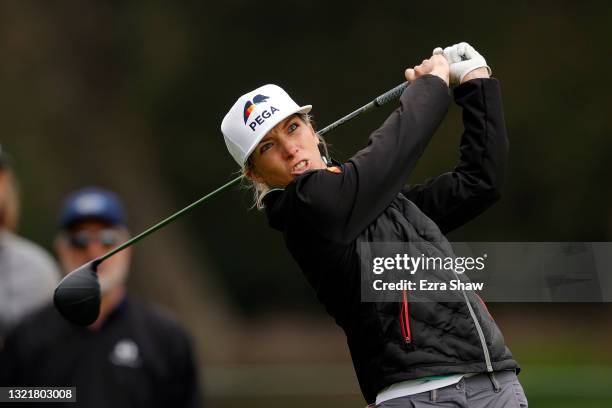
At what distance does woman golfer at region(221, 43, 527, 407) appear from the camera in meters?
3.23

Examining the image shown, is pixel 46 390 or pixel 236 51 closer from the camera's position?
pixel 46 390

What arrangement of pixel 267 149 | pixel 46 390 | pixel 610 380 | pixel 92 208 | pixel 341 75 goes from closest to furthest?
pixel 267 149 → pixel 46 390 → pixel 92 208 → pixel 610 380 → pixel 341 75

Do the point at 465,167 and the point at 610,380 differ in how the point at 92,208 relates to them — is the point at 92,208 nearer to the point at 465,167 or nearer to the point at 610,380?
the point at 465,167

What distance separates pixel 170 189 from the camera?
580 inches

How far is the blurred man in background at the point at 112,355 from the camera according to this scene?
4953 millimetres

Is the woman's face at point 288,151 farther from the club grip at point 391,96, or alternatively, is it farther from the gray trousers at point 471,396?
the gray trousers at point 471,396

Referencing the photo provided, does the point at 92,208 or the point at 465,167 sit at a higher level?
Result: the point at 92,208

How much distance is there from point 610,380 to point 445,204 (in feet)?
19.1

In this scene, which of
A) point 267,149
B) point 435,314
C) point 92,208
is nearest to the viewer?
point 435,314

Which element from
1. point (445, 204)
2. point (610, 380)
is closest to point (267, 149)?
point (445, 204)

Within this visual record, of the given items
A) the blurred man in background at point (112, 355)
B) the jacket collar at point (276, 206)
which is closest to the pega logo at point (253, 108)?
the jacket collar at point (276, 206)

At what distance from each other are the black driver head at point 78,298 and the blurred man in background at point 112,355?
981 millimetres

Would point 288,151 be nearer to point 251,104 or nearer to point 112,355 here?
point 251,104

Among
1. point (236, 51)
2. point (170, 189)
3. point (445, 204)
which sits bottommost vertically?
point (445, 204)
